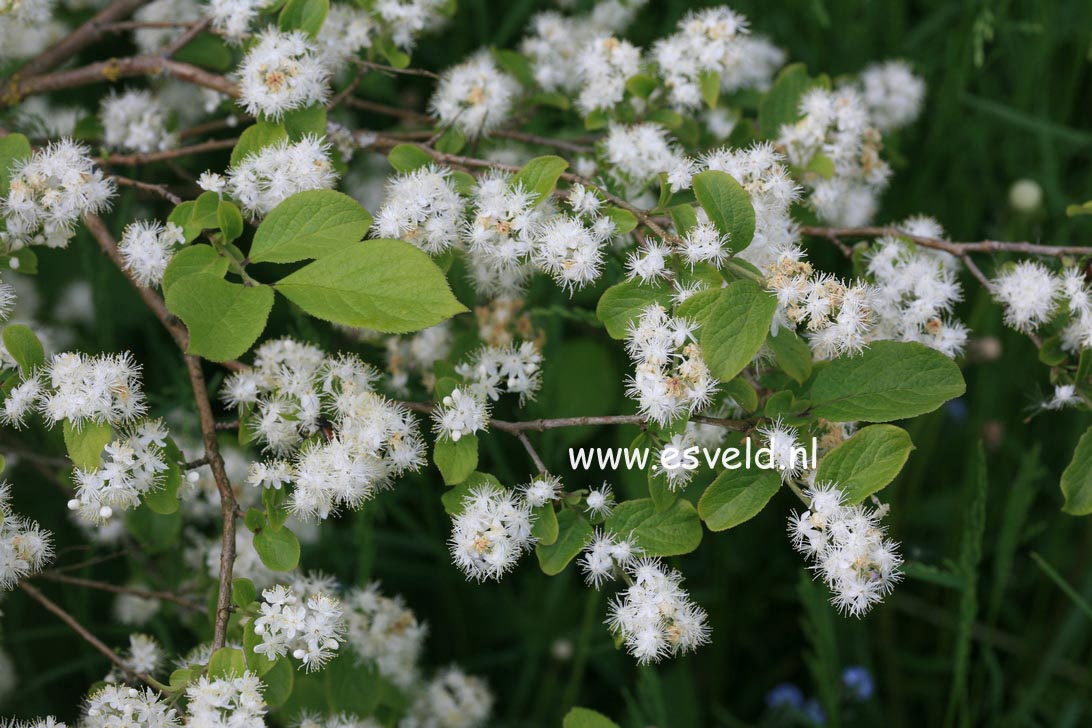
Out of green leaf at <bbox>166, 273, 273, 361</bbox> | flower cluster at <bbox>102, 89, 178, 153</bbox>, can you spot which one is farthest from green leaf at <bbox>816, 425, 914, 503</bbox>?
flower cluster at <bbox>102, 89, 178, 153</bbox>

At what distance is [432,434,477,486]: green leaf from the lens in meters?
1.06

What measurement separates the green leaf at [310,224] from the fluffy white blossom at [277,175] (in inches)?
3.9

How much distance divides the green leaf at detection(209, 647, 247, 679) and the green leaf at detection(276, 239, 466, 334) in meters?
0.34

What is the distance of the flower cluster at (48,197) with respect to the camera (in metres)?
1.10

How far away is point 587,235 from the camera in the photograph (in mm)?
1078

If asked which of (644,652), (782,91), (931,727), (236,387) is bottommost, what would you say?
(931,727)

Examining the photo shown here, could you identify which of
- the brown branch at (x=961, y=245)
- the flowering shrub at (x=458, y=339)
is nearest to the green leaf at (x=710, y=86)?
the flowering shrub at (x=458, y=339)

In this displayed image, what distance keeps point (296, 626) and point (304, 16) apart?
739 millimetres

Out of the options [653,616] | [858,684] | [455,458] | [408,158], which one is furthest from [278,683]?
[858,684]

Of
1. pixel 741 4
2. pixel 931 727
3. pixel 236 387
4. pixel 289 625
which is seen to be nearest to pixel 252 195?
pixel 236 387

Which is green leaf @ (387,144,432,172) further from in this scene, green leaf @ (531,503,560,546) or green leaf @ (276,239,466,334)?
green leaf @ (531,503,560,546)

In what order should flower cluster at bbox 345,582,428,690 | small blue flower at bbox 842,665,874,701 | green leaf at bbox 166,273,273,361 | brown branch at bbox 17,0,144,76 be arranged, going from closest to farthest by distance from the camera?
green leaf at bbox 166,273,273,361 < flower cluster at bbox 345,582,428,690 < brown branch at bbox 17,0,144,76 < small blue flower at bbox 842,665,874,701

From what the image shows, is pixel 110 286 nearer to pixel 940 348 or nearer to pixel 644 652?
pixel 644 652

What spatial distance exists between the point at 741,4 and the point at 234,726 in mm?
1837
